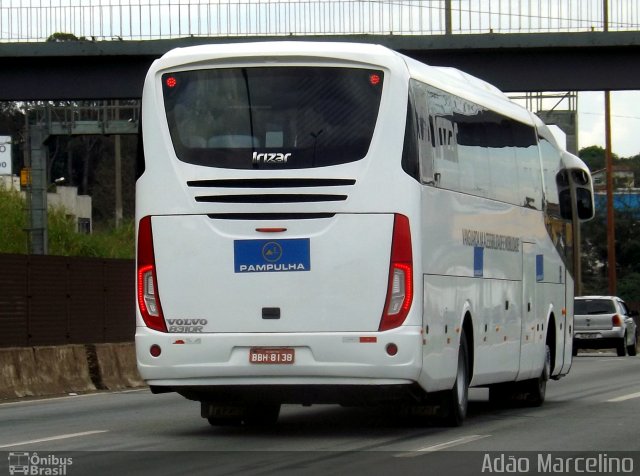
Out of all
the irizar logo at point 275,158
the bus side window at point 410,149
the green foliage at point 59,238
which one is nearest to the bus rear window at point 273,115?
the irizar logo at point 275,158

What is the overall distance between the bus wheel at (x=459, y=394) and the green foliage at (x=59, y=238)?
43.1 m

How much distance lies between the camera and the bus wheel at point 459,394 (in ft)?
48.1

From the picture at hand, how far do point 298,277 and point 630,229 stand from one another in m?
79.4

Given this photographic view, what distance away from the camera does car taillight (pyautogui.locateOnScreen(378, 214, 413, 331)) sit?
43.4ft

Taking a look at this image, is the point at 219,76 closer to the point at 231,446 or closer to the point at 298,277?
the point at 298,277

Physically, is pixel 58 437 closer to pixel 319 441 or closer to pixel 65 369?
pixel 319 441

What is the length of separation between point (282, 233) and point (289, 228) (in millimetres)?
75

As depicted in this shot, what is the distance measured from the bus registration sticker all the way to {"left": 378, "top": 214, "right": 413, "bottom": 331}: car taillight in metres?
0.74

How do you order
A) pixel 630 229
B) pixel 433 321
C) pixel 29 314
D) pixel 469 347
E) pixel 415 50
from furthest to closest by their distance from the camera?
pixel 630 229 → pixel 415 50 → pixel 29 314 → pixel 469 347 → pixel 433 321

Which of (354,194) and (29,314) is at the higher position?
(354,194)

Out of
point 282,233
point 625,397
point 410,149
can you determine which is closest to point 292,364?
point 282,233

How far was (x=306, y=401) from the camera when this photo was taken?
13.5 m

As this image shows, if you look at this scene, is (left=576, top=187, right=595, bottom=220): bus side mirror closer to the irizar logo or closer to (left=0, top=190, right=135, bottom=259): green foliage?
the irizar logo

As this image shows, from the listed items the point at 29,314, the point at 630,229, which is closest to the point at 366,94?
the point at 29,314
